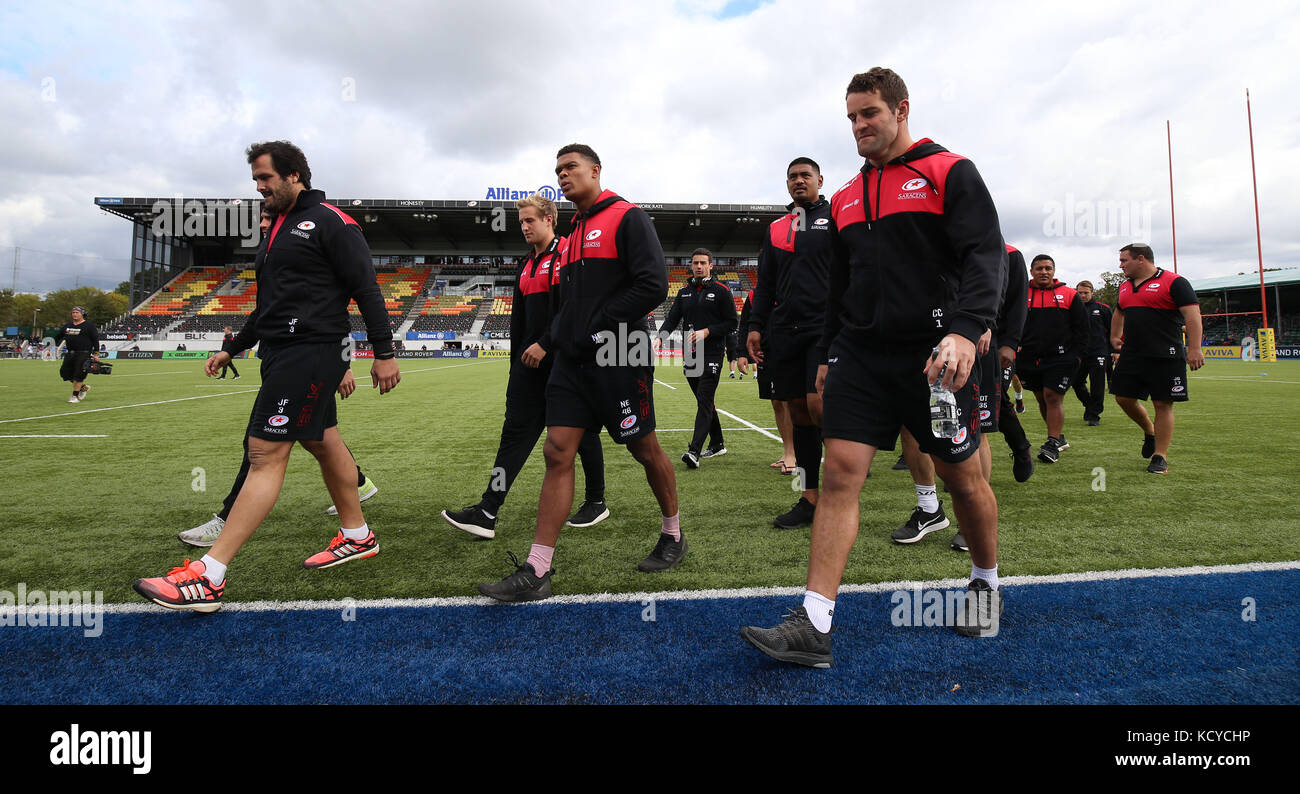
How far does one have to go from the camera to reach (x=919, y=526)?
3.57m

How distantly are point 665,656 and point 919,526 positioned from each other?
2.03 metres

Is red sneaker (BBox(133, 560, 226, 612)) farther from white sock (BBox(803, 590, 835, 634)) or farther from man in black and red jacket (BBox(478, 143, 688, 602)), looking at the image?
white sock (BBox(803, 590, 835, 634))

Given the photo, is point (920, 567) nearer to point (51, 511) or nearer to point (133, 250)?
point (51, 511)

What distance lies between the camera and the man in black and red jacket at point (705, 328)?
6.37 meters

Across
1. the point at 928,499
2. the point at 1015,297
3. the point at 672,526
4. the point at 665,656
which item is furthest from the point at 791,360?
the point at 665,656

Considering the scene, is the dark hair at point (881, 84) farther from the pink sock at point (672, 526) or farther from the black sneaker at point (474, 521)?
the black sneaker at point (474, 521)

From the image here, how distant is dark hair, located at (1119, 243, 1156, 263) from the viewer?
573cm

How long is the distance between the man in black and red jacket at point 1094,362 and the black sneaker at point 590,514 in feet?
24.0

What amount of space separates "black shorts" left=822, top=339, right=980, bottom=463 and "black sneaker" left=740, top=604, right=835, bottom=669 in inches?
27.3

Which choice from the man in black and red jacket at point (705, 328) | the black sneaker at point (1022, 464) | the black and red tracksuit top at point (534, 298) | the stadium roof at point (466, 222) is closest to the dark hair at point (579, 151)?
the black and red tracksuit top at point (534, 298)

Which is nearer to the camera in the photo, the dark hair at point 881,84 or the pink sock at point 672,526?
the dark hair at point 881,84

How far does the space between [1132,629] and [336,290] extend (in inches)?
145

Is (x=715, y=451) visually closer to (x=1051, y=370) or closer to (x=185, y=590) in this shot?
(x=1051, y=370)
